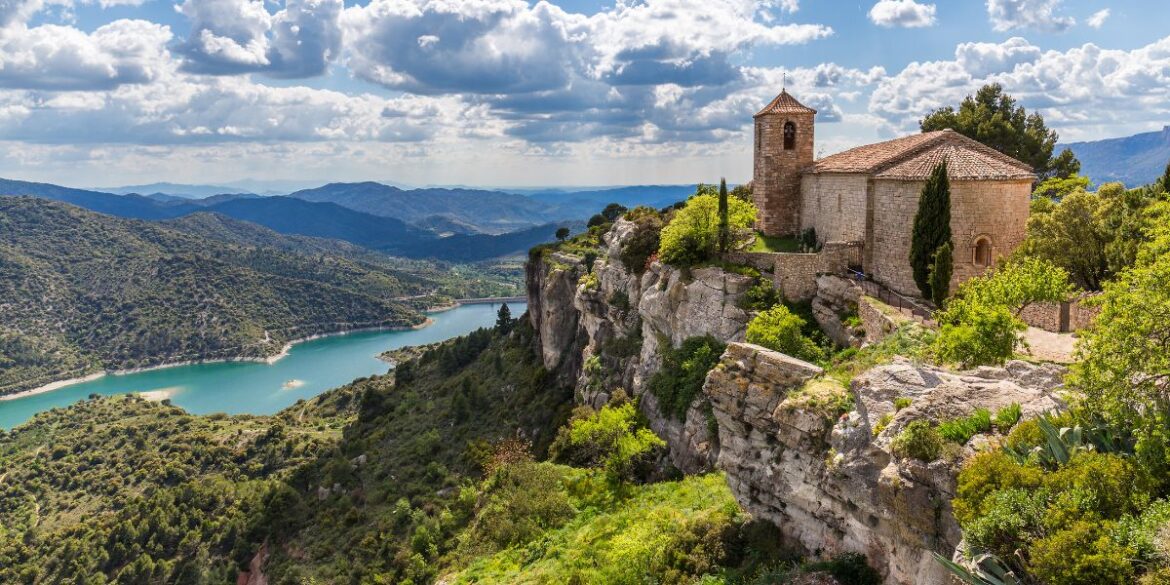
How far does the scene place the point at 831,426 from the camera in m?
16.8

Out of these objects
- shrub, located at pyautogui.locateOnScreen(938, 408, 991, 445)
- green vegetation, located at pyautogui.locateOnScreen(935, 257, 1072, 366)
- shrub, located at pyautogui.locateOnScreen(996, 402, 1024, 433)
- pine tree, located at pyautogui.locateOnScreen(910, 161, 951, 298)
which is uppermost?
pine tree, located at pyautogui.locateOnScreen(910, 161, 951, 298)

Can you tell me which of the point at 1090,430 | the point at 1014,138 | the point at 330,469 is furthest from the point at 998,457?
the point at 330,469

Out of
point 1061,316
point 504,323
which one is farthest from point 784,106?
point 504,323

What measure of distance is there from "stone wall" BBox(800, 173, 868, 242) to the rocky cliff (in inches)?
166

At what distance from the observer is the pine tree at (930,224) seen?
25984 millimetres

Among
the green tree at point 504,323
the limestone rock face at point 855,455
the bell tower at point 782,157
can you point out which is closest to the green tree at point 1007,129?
the bell tower at point 782,157

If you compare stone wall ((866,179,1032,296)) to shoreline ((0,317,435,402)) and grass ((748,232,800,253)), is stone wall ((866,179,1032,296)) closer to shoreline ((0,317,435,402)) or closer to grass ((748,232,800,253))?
grass ((748,232,800,253))

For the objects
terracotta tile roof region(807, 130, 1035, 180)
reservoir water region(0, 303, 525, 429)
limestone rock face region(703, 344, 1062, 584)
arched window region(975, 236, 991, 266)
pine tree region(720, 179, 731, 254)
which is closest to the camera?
limestone rock face region(703, 344, 1062, 584)

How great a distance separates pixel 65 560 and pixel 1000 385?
8130cm

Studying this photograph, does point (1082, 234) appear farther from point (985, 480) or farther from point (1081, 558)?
point (1081, 558)

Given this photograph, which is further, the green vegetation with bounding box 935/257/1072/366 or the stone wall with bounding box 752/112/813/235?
the stone wall with bounding box 752/112/813/235

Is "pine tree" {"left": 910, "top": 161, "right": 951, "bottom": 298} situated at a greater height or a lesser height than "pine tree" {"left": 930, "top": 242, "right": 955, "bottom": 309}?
greater

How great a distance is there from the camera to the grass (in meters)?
37.7

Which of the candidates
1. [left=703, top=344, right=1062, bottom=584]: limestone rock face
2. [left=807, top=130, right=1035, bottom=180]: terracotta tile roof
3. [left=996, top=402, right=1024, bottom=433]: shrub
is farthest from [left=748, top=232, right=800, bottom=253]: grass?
[left=996, top=402, right=1024, bottom=433]: shrub
